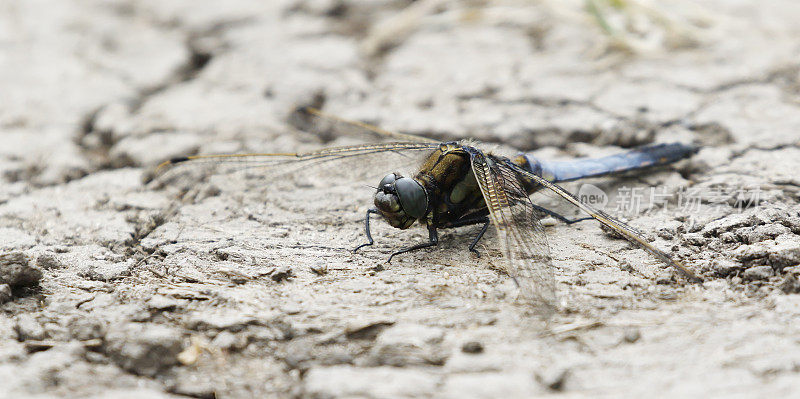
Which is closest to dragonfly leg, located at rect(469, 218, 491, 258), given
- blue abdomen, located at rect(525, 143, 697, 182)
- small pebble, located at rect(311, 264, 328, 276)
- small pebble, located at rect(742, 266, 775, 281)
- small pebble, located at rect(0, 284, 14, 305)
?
blue abdomen, located at rect(525, 143, 697, 182)

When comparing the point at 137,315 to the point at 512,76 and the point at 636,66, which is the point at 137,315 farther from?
the point at 636,66

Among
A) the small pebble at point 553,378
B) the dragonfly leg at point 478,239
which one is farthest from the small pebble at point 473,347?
the dragonfly leg at point 478,239

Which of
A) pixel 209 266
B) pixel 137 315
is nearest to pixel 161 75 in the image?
pixel 209 266

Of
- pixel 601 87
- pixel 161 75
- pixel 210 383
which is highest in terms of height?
pixel 161 75

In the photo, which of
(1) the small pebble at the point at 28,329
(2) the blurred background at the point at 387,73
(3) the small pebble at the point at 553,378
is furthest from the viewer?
(2) the blurred background at the point at 387,73

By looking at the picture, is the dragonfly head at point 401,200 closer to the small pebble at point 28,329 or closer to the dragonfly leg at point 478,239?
the dragonfly leg at point 478,239

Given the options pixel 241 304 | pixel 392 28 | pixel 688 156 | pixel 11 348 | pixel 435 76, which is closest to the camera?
pixel 11 348

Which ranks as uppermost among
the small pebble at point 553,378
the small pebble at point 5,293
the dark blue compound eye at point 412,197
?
the dark blue compound eye at point 412,197
